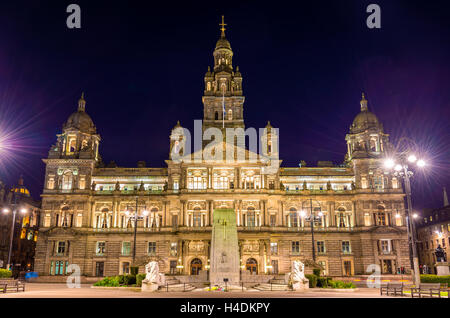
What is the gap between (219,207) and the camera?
6519 centimetres

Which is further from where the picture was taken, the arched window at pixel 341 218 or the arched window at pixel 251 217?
the arched window at pixel 341 218

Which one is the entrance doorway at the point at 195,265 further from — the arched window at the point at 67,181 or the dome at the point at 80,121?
the dome at the point at 80,121

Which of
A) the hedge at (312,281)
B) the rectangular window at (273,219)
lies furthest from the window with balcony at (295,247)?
the hedge at (312,281)

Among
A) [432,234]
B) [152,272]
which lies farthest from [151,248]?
[432,234]

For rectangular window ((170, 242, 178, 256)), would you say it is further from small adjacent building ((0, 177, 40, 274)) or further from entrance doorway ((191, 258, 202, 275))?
small adjacent building ((0, 177, 40, 274))

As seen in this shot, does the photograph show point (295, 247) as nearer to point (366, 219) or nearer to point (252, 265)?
point (252, 265)

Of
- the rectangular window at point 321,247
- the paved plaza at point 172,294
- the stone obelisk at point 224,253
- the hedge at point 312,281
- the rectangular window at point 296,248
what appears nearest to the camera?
the paved plaza at point 172,294

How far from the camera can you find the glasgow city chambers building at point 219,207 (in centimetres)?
6359

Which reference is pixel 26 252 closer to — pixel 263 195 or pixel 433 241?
pixel 263 195

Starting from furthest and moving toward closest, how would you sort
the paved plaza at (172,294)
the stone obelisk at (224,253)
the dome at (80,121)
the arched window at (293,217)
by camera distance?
the dome at (80,121) → the arched window at (293,217) → the stone obelisk at (224,253) → the paved plaza at (172,294)

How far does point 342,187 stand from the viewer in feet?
231

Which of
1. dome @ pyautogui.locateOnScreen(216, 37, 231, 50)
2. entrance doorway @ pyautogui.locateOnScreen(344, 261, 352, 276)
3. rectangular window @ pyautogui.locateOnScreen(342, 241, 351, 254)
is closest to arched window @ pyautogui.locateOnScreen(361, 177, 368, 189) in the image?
rectangular window @ pyautogui.locateOnScreen(342, 241, 351, 254)
